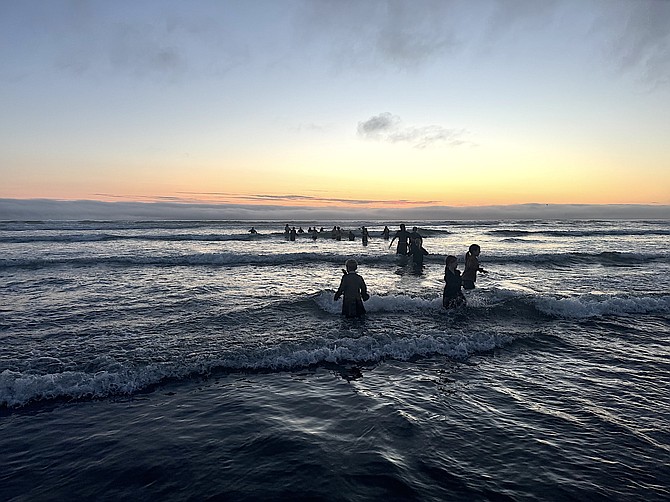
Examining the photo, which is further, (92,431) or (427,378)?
(427,378)

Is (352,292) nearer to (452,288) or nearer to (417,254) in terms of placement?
(452,288)

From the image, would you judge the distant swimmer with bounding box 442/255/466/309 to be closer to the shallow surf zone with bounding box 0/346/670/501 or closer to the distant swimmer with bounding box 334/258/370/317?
the distant swimmer with bounding box 334/258/370/317

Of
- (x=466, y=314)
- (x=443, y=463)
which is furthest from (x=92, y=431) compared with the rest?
(x=466, y=314)

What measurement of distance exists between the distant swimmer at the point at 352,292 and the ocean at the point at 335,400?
1.15 feet

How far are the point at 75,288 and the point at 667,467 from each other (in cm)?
1994

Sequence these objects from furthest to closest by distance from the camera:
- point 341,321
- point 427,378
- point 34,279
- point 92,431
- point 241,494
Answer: point 34,279 < point 341,321 < point 427,378 < point 92,431 < point 241,494

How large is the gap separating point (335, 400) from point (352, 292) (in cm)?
505

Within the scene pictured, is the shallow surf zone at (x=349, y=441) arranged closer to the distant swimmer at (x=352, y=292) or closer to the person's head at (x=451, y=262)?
the distant swimmer at (x=352, y=292)

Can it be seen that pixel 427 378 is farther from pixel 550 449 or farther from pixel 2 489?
pixel 2 489

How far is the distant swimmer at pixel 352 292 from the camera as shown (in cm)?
1129

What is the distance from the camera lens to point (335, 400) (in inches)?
264

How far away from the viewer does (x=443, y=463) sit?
4887 mm

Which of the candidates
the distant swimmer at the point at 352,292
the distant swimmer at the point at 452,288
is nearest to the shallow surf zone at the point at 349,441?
the distant swimmer at the point at 352,292

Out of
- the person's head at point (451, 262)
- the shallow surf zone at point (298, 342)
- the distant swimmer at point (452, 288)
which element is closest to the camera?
the shallow surf zone at point (298, 342)
